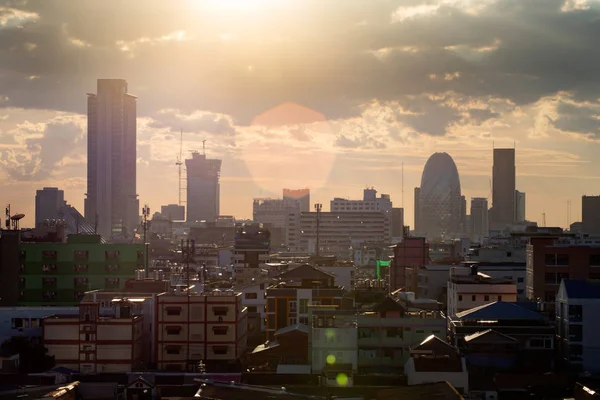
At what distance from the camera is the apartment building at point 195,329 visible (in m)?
40.9

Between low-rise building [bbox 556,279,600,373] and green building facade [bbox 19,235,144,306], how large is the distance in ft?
87.0

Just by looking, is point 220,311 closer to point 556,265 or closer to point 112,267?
point 112,267

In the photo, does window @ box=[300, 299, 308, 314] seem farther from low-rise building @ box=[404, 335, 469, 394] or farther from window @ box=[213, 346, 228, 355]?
low-rise building @ box=[404, 335, 469, 394]

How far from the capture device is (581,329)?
41719 mm

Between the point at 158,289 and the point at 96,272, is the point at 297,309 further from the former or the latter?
the point at 96,272

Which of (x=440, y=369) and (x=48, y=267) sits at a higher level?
(x=48, y=267)

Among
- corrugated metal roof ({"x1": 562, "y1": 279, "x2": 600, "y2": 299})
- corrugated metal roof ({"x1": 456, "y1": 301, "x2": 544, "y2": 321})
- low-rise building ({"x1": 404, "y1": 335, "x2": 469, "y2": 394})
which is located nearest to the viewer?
low-rise building ({"x1": 404, "y1": 335, "x2": 469, "y2": 394})

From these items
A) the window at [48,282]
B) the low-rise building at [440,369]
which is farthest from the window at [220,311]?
the window at [48,282]

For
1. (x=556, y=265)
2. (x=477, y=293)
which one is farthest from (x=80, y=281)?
(x=556, y=265)

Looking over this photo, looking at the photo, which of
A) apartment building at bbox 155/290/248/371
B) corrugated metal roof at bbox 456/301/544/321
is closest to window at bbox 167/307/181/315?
apartment building at bbox 155/290/248/371

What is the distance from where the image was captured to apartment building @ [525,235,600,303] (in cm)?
5638

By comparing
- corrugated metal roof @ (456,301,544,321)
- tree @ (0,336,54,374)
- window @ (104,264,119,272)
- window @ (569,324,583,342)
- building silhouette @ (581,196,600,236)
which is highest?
building silhouette @ (581,196,600,236)

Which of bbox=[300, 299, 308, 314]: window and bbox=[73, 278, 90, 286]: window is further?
bbox=[73, 278, 90, 286]: window

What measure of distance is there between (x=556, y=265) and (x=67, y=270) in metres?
29.1
